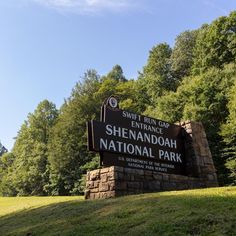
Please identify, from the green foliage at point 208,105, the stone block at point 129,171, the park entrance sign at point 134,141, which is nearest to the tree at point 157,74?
the green foliage at point 208,105

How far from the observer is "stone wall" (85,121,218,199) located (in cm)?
1130

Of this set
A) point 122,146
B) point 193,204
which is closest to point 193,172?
point 122,146

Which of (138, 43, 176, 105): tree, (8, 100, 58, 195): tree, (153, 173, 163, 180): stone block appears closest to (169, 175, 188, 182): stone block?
(153, 173, 163, 180): stone block

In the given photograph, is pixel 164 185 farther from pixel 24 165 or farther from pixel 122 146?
pixel 24 165

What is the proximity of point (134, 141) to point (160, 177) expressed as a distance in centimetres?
139

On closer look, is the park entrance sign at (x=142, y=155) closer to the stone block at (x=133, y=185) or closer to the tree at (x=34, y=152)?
the stone block at (x=133, y=185)

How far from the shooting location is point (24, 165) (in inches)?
2137

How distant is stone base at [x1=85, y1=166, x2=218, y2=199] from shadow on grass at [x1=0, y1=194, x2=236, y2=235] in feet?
4.34

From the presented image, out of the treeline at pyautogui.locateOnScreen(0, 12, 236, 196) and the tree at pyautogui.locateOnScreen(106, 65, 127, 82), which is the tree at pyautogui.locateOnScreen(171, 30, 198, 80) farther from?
the tree at pyautogui.locateOnScreen(106, 65, 127, 82)

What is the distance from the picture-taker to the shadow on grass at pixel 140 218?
644cm

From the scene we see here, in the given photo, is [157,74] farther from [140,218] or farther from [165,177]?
[140,218]

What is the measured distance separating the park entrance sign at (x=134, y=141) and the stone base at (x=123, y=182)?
1.49ft

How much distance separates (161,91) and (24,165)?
66.9 ft

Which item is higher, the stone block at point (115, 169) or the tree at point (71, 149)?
the tree at point (71, 149)
